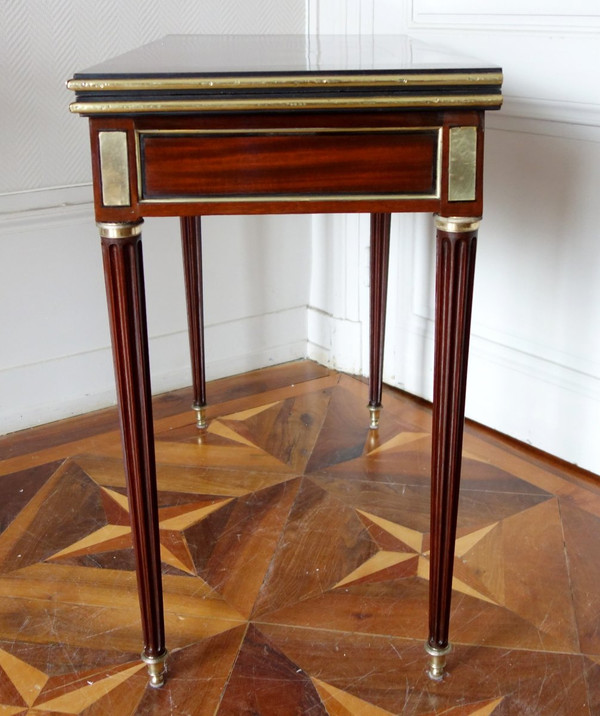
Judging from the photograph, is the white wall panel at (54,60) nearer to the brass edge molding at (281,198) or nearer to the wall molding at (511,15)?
the wall molding at (511,15)

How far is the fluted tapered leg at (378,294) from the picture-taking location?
4.43ft

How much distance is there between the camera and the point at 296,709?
0.88m

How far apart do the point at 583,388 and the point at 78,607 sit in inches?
32.1

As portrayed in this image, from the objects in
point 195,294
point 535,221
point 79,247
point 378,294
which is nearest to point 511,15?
point 535,221

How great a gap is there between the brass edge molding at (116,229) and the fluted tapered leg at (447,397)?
280mm

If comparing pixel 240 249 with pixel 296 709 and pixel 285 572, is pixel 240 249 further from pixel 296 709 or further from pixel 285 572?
pixel 296 709

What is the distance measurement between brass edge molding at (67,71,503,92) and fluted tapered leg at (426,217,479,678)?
0.12 metres

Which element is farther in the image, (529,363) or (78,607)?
(529,363)

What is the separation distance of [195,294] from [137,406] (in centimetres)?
59

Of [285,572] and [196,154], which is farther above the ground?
[196,154]

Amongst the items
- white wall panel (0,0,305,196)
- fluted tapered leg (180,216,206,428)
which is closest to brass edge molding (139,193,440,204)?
fluted tapered leg (180,216,206,428)

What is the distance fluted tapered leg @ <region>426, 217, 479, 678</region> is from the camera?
30.5 inches

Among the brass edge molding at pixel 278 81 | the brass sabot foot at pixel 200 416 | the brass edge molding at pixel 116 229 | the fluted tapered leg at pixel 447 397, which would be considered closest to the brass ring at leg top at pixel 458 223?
the fluted tapered leg at pixel 447 397

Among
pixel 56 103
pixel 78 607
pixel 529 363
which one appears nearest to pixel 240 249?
pixel 56 103
